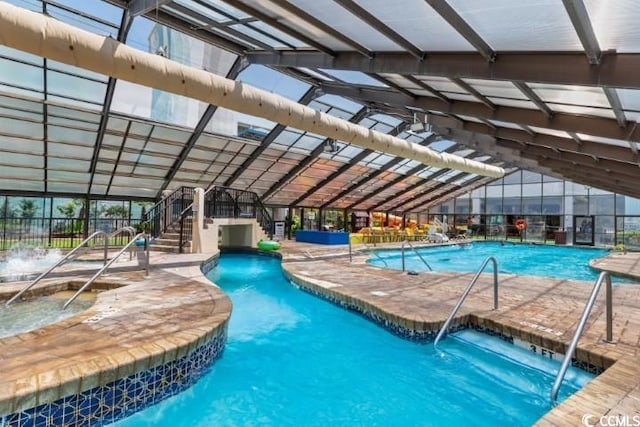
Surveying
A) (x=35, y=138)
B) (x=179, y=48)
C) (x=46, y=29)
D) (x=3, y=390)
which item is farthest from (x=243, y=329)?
(x=35, y=138)

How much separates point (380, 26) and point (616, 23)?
7.28 feet

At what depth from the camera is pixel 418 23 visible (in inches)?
147

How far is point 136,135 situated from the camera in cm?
1092

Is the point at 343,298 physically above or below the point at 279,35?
below

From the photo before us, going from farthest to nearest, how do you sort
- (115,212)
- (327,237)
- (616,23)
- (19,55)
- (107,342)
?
→ (327,237) < (115,212) < (19,55) < (107,342) < (616,23)

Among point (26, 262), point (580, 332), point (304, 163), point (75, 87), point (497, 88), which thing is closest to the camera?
point (580, 332)

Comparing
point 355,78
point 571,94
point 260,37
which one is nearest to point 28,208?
point 260,37

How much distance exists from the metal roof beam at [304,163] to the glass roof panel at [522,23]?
860cm

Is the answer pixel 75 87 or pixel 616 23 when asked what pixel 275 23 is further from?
pixel 75 87

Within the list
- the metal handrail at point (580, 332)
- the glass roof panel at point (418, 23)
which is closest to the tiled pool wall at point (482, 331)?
the metal handrail at point (580, 332)

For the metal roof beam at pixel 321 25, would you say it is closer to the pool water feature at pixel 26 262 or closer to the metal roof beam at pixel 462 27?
the metal roof beam at pixel 462 27

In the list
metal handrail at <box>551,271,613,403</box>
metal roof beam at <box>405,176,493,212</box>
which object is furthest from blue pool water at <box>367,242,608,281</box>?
metal handrail at <box>551,271,613,403</box>

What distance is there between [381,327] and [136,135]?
9831 millimetres

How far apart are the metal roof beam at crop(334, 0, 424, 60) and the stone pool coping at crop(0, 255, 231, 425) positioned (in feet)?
12.2
